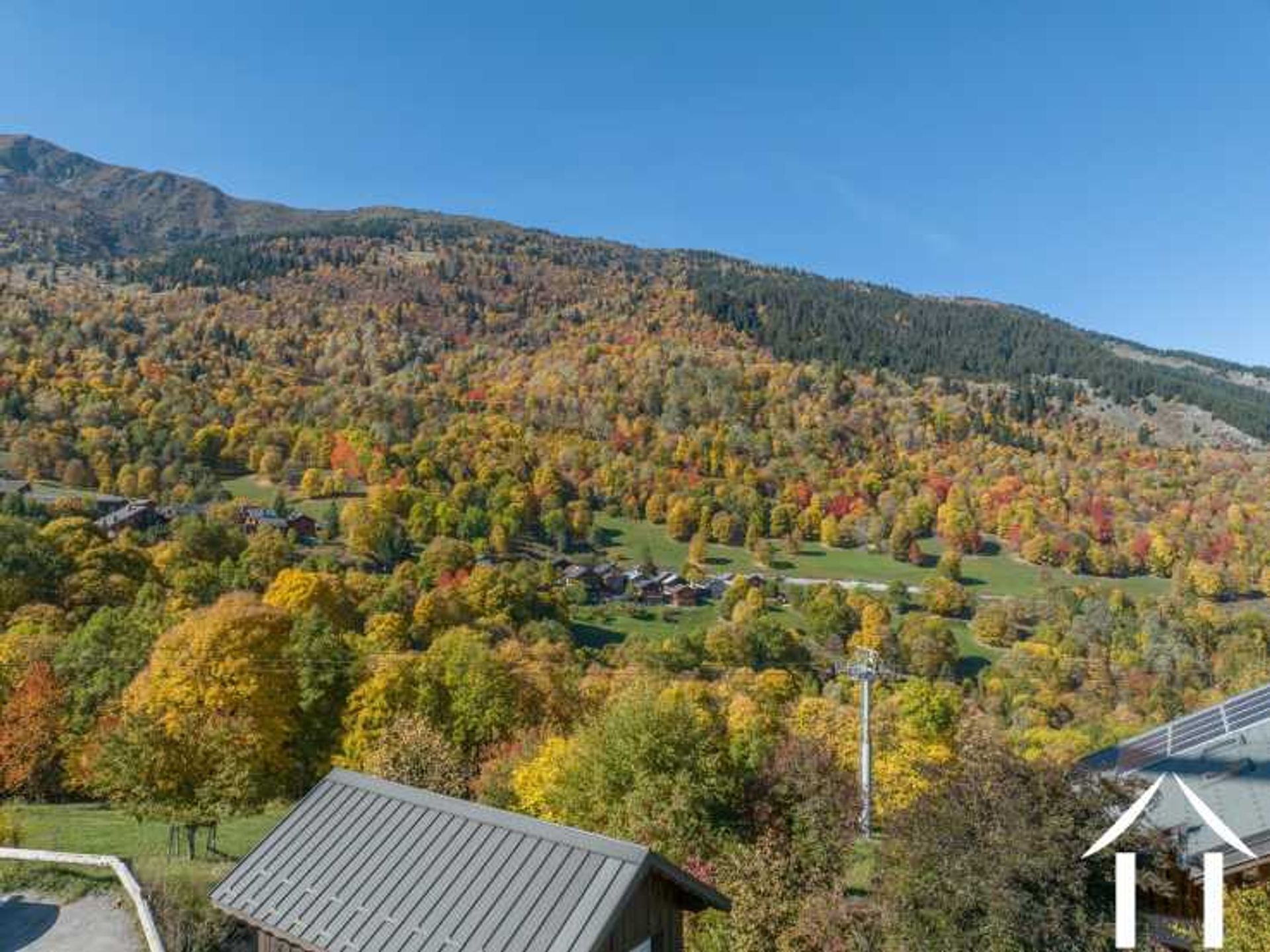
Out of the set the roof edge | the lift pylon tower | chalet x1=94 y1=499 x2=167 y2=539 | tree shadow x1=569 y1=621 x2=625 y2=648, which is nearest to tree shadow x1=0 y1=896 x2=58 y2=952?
the roof edge

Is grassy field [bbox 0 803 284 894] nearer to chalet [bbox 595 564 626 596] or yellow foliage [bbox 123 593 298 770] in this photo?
yellow foliage [bbox 123 593 298 770]

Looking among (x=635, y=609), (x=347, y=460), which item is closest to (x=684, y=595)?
(x=635, y=609)

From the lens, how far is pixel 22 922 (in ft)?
50.4

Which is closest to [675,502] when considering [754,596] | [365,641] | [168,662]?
[754,596]

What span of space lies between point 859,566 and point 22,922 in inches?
5099

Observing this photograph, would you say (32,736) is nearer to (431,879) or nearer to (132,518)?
(431,879)

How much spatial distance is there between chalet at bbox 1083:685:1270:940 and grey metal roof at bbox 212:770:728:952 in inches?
326

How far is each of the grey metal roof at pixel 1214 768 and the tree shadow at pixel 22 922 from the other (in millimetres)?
20711

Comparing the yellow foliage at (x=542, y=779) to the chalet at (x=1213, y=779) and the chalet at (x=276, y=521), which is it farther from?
the chalet at (x=276, y=521)

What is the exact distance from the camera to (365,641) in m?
53.0

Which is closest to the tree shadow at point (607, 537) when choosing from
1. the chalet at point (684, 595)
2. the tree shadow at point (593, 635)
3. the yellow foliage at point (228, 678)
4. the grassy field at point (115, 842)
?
the chalet at point (684, 595)

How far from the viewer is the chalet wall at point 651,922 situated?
10.4 metres

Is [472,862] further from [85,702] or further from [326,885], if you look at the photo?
[85,702]

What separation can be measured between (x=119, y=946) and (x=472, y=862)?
8.54 meters
